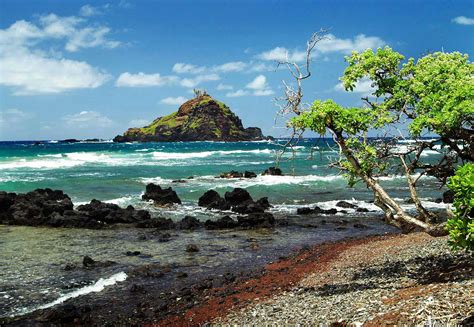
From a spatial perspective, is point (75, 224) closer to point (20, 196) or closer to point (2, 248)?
point (2, 248)

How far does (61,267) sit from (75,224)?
9908mm

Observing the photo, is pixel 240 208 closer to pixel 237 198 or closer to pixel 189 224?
pixel 237 198

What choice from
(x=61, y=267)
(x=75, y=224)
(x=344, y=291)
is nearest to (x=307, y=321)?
(x=344, y=291)

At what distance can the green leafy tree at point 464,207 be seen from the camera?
8.23 m

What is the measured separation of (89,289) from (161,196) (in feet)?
70.9

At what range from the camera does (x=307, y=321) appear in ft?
34.9

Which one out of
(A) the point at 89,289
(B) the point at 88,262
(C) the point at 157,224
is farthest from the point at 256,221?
(A) the point at 89,289

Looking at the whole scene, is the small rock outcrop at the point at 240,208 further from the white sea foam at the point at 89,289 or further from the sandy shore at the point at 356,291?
the white sea foam at the point at 89,289

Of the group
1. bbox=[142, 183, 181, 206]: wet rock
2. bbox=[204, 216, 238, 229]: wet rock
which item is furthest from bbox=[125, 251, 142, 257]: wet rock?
bbox=[142, 183, 181, 206]: wet rock

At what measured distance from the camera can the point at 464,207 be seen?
28.7ft

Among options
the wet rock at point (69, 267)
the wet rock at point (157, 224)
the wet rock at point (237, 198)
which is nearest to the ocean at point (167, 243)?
the wet rock at point (69, 267)

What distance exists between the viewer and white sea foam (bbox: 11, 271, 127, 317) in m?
14.6

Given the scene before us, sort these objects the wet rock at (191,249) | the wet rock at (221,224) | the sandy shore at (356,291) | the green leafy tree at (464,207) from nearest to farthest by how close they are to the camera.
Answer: the green leafy tree at (464,207), the sandy shore at (356,291), the wet rock at (191,249), the wet rock at (221,224)

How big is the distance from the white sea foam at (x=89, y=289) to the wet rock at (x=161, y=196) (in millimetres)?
19292
